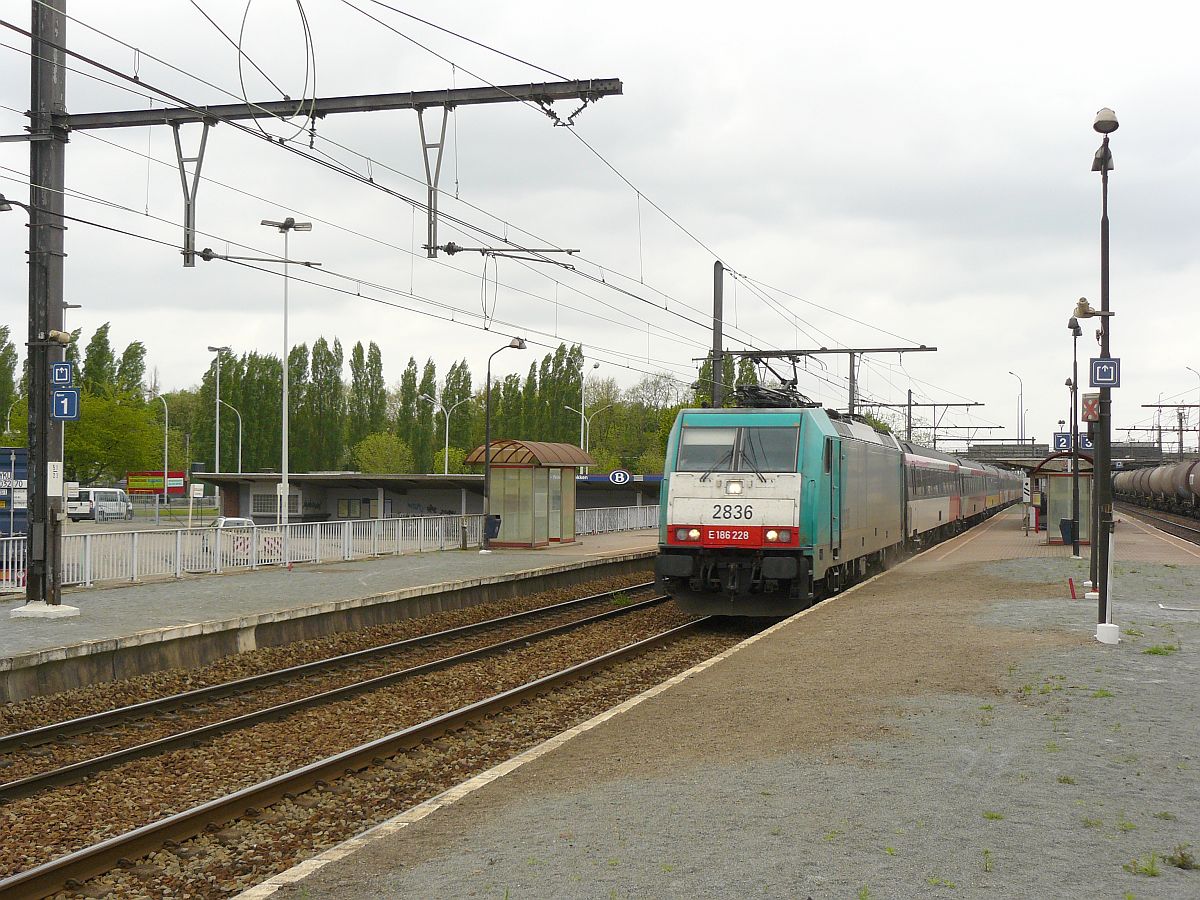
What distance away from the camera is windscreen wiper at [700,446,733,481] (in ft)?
57.3

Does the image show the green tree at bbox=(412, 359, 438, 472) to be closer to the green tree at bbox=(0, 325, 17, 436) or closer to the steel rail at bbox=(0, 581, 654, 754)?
the green tree at bbox=(0, 325, 17, 436)

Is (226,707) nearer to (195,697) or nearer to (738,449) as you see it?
(195,697)

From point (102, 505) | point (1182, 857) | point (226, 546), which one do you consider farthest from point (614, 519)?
point (1182, 857)

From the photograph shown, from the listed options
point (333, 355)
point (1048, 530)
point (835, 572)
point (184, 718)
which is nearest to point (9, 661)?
→ point (184, 718)

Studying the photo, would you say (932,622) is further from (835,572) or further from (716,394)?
(716,394)

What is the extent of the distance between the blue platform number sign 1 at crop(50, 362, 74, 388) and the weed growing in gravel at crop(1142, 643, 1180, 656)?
13.3 meters

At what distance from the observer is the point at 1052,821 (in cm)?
648

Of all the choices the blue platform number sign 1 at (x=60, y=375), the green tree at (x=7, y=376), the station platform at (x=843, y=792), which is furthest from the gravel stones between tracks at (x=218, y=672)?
the green tree at (x=7, y=376)

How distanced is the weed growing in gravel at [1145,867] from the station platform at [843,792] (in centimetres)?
2

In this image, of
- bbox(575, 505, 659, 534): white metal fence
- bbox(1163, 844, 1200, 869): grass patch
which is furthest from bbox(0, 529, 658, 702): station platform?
bbox(575, 505, 659, 534): white metal fence

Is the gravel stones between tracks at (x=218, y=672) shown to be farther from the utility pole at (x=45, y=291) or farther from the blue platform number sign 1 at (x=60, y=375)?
the blue platform number sign 1 at (x=60, y=375)

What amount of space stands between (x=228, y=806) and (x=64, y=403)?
902 centimetres

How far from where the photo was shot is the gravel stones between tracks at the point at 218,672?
1171 cm

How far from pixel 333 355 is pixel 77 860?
207 ft
